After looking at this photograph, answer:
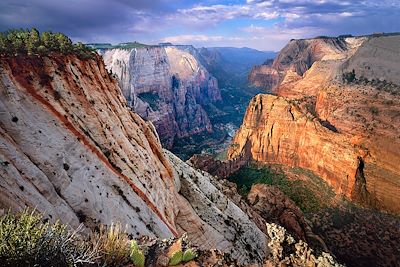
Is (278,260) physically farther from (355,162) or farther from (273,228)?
(355,162)

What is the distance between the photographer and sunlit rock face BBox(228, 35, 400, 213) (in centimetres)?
4709

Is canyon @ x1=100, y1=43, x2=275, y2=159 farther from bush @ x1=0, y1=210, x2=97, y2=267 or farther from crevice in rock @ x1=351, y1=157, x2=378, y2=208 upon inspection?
bush @ x1=0, y1=210, x2=97, y2=267

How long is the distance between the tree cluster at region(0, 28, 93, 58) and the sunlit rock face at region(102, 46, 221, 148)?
74.8 m

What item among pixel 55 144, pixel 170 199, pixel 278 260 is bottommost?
pixel 170 199

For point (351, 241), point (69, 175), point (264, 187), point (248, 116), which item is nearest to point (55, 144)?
point (69, 175)

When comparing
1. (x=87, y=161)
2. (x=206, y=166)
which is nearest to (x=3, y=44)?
(x=87, y=161)

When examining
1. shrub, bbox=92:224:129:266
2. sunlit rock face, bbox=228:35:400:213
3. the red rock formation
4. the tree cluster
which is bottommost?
the red rock formation

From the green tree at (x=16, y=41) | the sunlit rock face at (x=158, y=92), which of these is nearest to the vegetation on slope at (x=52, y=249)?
the green tree at (x=16, y=41)

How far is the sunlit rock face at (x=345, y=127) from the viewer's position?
4709 cm

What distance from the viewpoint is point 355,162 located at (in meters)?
48.4

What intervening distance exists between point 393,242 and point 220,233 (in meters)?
26.8

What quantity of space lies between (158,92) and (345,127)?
7136 centimetres

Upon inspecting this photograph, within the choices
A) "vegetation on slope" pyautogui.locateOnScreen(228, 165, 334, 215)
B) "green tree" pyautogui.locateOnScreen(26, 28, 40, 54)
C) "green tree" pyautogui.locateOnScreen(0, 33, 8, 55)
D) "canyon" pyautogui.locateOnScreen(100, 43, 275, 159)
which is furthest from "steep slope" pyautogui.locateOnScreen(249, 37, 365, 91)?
"green tree" pyautogui.locateOnScreen(0, 33, 8, 55)

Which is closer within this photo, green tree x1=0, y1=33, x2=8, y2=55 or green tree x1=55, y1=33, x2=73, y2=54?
green tree x1=0, y1=33, x2=8, y2=55
